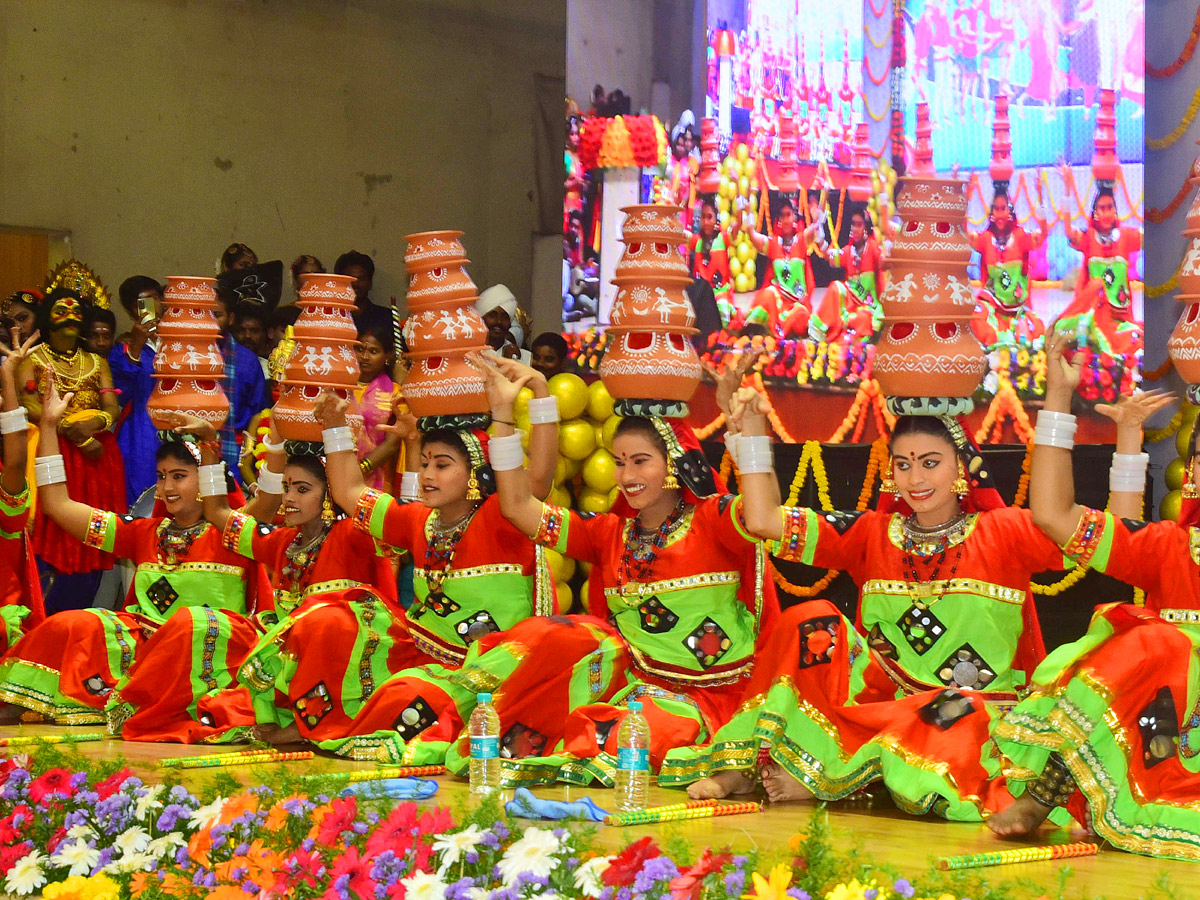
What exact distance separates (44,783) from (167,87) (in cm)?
600

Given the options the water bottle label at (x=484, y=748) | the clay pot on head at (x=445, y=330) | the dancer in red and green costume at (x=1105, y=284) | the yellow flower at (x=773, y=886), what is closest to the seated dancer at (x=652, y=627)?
the water bottle label at (x=484, y=748)

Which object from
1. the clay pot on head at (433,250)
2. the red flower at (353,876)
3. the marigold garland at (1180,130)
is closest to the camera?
the red flower at (353,876)

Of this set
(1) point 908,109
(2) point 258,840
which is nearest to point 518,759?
(2) point 258,840

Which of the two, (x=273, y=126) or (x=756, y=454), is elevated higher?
(x=273, y=126)

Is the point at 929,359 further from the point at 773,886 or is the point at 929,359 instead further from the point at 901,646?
the point at 773,886

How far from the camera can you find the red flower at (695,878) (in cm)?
274

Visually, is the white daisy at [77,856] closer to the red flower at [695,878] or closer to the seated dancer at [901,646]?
the seated dancer at [901,646]

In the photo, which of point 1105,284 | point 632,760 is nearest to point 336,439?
point 632,760

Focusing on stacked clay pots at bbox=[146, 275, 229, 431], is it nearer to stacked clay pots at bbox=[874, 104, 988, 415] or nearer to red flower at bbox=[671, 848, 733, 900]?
stacked clay pots at bbox=[874, 104, 988, 415]

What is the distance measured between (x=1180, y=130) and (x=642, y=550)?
12.3 ft

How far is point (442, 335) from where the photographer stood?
495 centimetres

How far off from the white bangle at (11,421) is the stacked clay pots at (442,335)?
5.24 ft

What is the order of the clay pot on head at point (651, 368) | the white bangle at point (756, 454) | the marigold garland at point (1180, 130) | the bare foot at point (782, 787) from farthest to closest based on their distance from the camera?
the marigold garland at point (1180, 130)
the clay pot on head at point (651, 368)
the white bangle at point (756, 454)
the bare foot at point (782, 787)

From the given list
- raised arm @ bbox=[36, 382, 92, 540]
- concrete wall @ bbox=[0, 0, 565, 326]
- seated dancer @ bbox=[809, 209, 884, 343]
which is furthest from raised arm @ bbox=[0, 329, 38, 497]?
seated dancer @ bbox=[809, 209, 884, 343]
